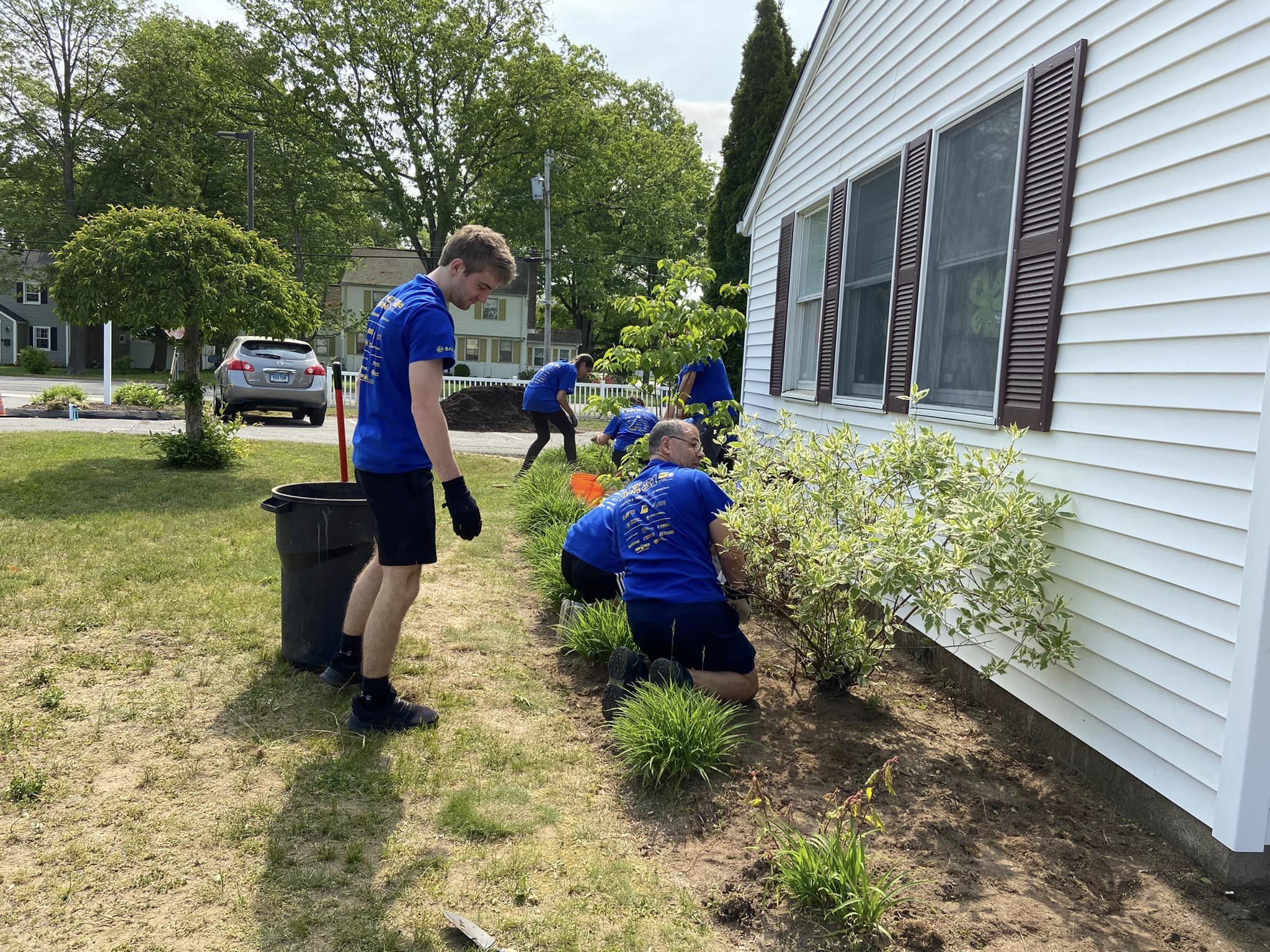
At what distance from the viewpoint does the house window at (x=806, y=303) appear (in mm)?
7664

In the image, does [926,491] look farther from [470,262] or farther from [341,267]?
[341,267]

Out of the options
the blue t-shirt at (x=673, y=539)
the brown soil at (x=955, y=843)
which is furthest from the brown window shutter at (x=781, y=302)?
the brown soil at (x=955, y=843)

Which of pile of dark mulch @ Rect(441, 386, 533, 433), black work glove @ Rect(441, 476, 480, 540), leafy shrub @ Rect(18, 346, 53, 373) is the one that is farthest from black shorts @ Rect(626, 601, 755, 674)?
leafy shrub @ Rect(18, 346, 53, 373)

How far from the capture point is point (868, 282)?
242 inches

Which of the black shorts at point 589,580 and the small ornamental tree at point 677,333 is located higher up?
the small ornamental tree at point 677,333

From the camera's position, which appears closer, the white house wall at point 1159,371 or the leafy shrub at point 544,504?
the white house wall at point 1159,371

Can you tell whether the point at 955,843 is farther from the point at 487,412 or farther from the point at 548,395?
the point at 487,412

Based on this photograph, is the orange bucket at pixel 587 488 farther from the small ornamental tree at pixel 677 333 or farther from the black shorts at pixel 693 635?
the black shorts at pixel 693 635

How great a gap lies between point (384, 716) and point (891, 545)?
7.07 feet

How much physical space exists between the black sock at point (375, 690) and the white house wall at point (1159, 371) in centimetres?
275

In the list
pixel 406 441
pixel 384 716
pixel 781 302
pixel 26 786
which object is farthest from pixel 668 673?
pixel 781 302

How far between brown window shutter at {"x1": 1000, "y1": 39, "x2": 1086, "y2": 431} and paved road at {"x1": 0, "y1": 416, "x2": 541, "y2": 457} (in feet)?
35.0

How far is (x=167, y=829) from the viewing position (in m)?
2.76

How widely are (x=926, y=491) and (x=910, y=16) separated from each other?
3.43 m
